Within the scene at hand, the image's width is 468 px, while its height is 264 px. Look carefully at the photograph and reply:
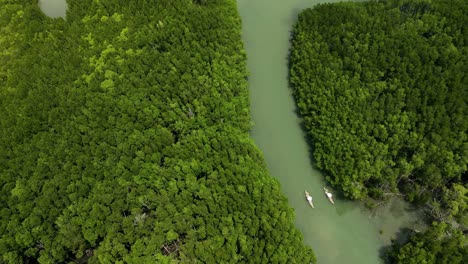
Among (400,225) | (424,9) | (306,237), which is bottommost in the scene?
(400,225)

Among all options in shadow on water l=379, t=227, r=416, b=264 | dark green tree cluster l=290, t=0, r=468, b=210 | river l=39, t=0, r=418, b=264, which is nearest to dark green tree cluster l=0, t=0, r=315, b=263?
river l=39, t=0, r=418, b=264

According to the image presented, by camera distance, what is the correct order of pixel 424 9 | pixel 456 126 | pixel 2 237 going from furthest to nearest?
pixel 424 9 → pixel 456 126 → pixel 2 237

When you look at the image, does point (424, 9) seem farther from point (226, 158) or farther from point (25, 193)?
point (25, 193)

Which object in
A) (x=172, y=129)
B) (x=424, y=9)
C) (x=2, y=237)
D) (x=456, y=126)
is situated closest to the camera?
(x=2, y=237)

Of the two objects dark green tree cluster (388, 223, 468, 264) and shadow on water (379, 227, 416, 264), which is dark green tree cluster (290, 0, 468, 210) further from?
shadow on water (379, 227, 416, 264)

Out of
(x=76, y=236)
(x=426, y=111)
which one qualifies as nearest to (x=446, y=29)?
(x=426, y=111)
